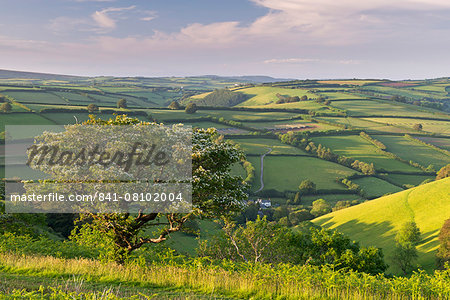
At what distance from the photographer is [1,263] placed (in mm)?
17297

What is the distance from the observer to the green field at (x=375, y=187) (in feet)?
394

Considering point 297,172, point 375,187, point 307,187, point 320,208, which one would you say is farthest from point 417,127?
point 320,208

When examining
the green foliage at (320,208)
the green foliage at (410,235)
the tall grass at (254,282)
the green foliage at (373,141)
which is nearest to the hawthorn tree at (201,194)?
the tall grass at (254,282)

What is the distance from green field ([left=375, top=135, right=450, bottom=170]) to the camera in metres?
148

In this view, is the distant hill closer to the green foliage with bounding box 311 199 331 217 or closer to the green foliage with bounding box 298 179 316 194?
the green foliage with bounding box 311 199 331 217

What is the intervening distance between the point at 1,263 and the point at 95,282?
6.68m

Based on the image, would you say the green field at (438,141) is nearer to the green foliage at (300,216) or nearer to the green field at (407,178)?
the green field at (407,178)

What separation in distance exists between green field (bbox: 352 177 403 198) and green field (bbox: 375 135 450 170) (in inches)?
1264

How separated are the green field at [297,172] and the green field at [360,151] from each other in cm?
1536

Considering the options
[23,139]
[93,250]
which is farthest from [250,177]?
[93,250]

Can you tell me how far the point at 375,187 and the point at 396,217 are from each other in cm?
5680

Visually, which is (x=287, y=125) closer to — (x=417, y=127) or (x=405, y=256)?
(x=417, y=127)

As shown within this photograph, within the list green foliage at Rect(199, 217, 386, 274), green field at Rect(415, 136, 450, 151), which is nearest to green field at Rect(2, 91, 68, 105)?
green foliage at Rect(199, 217, 386, 274)

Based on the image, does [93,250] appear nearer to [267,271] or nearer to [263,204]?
[267,271]
